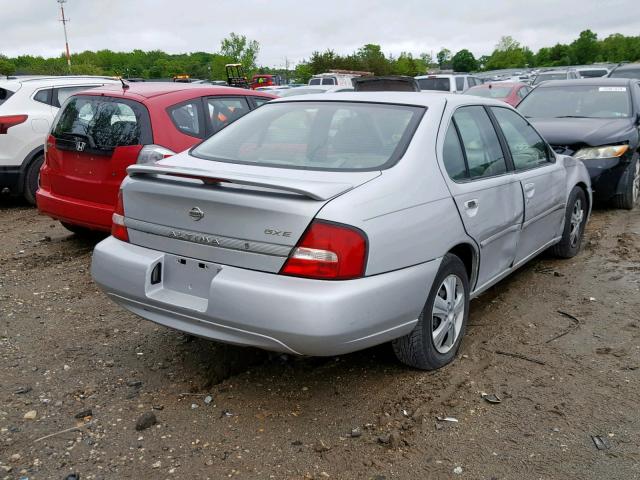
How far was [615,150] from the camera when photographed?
768cm

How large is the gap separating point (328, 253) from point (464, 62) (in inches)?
4723

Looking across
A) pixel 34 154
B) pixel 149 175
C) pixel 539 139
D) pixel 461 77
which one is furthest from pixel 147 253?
pixel 461 77

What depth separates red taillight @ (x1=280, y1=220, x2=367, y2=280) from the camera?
2949mm

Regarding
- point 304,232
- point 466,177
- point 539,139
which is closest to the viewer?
point 304,232

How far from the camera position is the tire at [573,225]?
5.80 metres

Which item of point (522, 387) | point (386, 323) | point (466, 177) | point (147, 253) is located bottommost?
point (522, 387)

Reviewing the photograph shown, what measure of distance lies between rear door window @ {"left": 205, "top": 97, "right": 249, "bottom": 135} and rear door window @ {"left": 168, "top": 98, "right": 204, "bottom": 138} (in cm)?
11

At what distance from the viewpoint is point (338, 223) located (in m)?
2.96

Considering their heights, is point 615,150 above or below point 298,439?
above

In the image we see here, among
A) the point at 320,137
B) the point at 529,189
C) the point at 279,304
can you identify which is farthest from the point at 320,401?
the point at 529,189

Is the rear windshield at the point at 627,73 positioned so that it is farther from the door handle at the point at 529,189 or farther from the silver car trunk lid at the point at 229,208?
the silver car trunk lid at the point at 229,208

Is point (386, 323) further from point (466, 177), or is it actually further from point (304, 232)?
point (466, 177)

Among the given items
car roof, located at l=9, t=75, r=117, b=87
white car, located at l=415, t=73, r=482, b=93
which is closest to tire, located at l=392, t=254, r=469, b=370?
car roof, located at l=9, t=75, r=117, b=87

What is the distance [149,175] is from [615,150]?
6065mm
